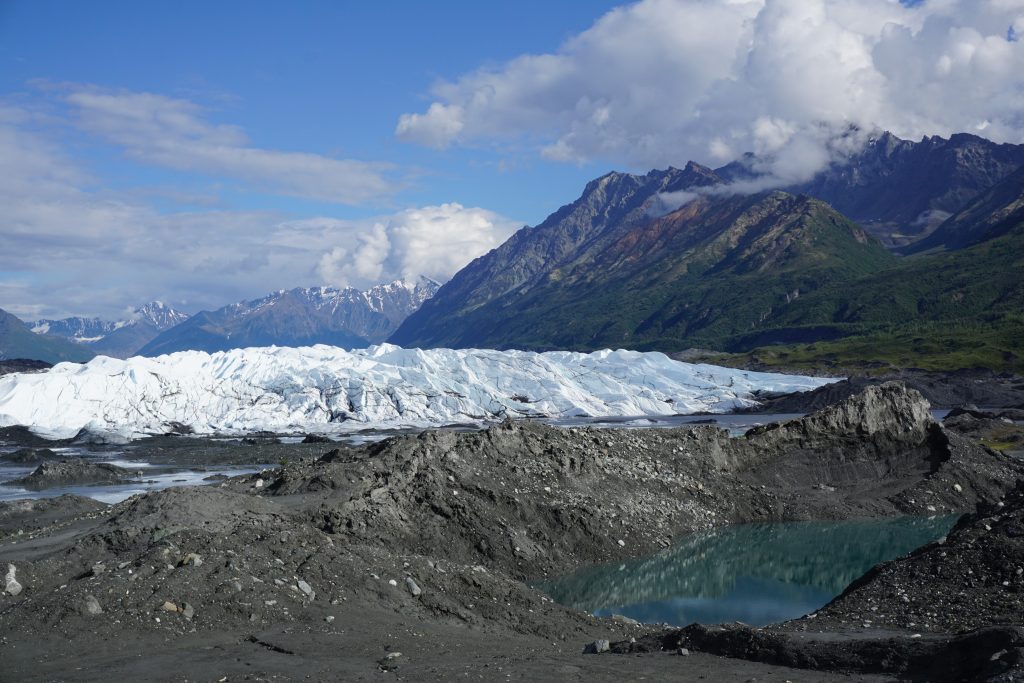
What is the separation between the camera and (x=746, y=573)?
2977 cm

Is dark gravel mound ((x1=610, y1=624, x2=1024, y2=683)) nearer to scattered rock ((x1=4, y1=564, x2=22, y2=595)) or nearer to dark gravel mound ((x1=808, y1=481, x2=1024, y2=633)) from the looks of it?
dark gravel mound ((x1=808, y1=481, x2=1024, y2=633))

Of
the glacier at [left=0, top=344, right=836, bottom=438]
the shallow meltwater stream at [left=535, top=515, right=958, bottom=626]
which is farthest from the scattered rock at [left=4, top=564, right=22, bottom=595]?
the glacier at [left=0, top=344, right=836, bottom=438]

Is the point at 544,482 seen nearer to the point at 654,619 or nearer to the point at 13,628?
the point at 654,619

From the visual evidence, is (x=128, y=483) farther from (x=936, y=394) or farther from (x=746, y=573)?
(x=936, y=394)

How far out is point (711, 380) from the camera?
11531cm

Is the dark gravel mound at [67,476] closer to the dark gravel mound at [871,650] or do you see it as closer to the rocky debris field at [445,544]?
the rocky debris field at [445,544]

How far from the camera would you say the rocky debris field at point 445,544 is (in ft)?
52.0

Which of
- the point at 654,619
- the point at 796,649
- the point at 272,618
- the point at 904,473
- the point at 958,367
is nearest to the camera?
the point at 796,649

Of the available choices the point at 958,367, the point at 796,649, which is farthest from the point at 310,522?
the point at 958,367

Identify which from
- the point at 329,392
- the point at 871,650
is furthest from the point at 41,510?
the point at 329,392

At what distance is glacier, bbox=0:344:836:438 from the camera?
83125mm

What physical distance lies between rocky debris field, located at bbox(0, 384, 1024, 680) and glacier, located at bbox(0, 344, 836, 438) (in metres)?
47.5

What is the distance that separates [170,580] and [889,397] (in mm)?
35068

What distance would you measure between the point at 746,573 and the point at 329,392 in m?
67.2
